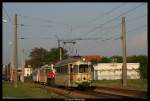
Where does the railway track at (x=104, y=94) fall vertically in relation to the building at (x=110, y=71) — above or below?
below

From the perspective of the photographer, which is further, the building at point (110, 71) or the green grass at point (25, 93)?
the building at point (110, 71)

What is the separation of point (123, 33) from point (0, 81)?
35.9 metres

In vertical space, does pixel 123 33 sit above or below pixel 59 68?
above

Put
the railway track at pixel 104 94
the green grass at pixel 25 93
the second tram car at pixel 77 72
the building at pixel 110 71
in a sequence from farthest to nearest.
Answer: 1. the building at pixel 110 71
2. the second tram car at pixel 77 72
3. the railway track at pixel 104 94
4. the green grass at pixel 25 93

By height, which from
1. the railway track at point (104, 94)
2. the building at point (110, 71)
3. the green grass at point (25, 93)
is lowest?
the railway track at point (104, 94)

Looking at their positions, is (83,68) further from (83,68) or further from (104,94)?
(104,94)

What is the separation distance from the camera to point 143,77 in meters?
59.6

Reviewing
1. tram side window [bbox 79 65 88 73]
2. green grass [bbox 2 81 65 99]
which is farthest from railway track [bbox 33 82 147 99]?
tram side window [bbox 79 65 88 73]

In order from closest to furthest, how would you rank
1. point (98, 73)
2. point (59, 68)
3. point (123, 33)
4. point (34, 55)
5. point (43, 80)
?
point (59, 68) < point (123, 33) < point (43, 80) < point (98, 73) < point (34, 55)

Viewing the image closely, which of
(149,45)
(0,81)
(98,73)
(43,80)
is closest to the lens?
(149,45)

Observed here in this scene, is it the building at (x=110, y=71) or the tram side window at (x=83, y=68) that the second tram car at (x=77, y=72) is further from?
the building at (x=110, y=71)

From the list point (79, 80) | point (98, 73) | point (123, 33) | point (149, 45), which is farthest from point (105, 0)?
point (98, 73)

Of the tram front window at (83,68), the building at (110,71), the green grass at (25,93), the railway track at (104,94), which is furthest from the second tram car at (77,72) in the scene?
the building at (110,71)

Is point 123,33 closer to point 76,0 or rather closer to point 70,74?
point 70,74
